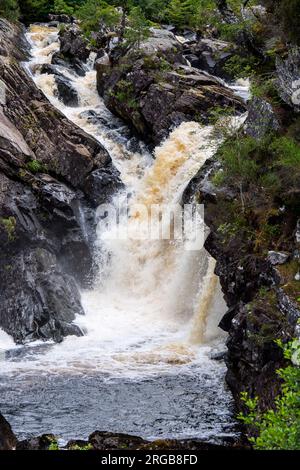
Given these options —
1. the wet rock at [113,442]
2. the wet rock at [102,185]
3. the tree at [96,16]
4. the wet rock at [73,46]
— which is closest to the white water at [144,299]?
the wet rock at [102,185]

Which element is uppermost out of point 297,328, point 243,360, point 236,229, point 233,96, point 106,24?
point 106,24

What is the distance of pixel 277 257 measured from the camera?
43.6 ft

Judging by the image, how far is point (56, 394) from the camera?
1414 centimetres

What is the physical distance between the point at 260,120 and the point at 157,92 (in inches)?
474

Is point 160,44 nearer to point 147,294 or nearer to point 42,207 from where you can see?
point 42,207

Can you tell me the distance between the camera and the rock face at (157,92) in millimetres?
26578

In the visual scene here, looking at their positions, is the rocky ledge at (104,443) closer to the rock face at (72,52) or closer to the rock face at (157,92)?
the rock face at (157,92)

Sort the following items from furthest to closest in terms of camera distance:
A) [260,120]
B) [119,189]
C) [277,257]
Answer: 1. [119,189]
2. [260,120]
3. [277,257]

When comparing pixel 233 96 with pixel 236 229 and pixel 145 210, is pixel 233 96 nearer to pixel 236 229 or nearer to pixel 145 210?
pixel 145 210

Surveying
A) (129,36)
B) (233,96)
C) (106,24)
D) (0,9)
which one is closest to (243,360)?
(233,96)

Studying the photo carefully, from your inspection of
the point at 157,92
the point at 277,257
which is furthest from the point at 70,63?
the point at 277,257

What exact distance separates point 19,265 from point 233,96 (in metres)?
14.5

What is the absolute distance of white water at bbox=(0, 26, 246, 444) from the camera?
1600 centimetres

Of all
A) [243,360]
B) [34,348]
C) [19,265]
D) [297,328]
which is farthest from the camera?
[19,265]
